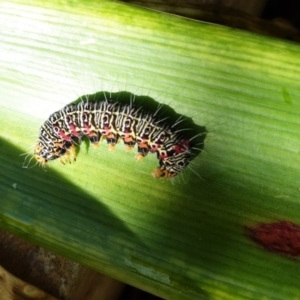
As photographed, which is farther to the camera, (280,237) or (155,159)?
(155,159)

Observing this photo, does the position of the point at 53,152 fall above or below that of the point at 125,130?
below

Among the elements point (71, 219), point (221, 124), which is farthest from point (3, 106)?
point (221, 124)

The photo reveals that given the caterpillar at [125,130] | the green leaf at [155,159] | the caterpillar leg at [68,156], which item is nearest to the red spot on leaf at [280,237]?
the green leaf at [155,159]

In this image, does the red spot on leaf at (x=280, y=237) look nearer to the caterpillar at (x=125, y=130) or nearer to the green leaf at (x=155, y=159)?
the green leaf at (x=155, y=159)

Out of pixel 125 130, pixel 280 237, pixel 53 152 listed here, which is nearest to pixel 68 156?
pixel 53 152

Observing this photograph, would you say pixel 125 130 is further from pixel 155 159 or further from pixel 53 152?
pixel 53 152
